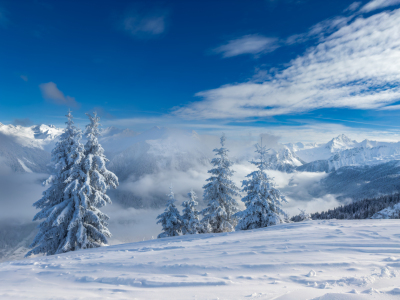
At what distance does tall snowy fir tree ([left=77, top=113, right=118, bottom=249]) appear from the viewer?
15.5m

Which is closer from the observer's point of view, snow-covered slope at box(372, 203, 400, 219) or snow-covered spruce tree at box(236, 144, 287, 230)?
snow-covered spruce tree at box(236, 144, 287, 230)

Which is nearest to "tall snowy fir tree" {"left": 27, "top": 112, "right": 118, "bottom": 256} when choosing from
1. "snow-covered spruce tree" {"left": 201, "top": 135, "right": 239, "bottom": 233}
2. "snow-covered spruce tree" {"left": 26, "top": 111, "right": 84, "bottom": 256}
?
"snow-covered spruce tree" {"left": 26, "top": 111, "right": 84, "bottom": 256}

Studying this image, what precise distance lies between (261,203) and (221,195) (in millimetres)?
6513

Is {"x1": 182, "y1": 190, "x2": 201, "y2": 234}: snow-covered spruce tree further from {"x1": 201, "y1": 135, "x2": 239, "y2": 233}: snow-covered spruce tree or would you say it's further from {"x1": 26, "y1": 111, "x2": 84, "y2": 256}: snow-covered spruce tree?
{"x1": 26, "y1": 111, "x2": 84, "y2": 256}: snow-covered spruce tree

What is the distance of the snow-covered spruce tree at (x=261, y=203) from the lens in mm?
16484

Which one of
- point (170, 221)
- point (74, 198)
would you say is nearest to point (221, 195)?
point (170, 221)

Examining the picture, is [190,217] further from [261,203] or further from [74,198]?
[74,198]

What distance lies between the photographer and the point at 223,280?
14.1 feet

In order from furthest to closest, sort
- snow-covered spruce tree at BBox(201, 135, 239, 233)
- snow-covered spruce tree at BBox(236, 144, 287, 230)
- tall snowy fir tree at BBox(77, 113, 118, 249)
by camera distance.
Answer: snow-covered spruce tree at BBox(201, 135, 239, 233) < snow-covered spruce tree at BBox(236, 144, 287, 230) < tall snowy fir tree at BBox(77, 113, 118, 249)

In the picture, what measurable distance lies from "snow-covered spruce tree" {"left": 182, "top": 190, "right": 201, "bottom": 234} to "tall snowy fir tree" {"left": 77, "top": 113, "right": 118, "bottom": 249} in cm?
1227

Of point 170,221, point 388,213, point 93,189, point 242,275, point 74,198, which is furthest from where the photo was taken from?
point 388,213

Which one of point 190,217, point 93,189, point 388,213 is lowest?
point 388,213

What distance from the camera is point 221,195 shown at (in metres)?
22.7

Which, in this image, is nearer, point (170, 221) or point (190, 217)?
point (170, 221)
